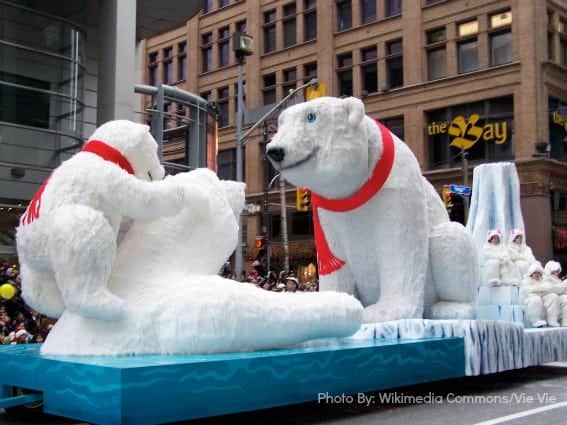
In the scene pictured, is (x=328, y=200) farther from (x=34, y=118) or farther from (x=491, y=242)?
(x=34, y=118)

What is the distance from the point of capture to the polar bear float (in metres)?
4.52

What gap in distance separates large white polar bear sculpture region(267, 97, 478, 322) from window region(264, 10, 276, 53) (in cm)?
2761

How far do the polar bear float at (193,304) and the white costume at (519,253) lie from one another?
4337 mm

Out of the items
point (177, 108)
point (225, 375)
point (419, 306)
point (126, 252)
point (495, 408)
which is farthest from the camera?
point (177, 108)

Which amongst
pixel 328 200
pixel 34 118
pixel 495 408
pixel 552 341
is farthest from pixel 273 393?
pixel 34 118

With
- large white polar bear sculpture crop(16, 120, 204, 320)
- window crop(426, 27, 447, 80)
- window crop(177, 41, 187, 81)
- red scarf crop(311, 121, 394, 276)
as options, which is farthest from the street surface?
window crop(177, 41, 187, 81)

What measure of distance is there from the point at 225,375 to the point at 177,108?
30.4 m

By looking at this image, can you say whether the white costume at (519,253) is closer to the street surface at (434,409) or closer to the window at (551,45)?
the street surface at (434,409)

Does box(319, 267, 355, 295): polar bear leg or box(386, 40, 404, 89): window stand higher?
box(386, 40, 404, 89): window

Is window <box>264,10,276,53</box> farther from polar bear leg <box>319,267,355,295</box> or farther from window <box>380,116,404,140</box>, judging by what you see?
polar bear leg <box>319,267,355,295</box>

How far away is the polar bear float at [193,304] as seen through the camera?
4523 mm

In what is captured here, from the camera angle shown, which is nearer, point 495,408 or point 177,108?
point 495,408

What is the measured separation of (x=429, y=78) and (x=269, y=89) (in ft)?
25.9

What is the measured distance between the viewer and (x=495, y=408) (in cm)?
545
